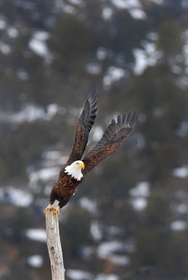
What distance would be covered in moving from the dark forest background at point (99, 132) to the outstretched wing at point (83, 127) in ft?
26.3

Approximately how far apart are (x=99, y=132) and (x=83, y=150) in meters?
21.3

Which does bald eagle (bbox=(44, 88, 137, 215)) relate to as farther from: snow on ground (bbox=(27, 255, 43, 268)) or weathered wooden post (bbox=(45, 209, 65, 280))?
snow on ground (bbox=(27, 255, 43, 268))

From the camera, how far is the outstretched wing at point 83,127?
689 centimetres

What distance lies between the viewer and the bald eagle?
6445 millimetres

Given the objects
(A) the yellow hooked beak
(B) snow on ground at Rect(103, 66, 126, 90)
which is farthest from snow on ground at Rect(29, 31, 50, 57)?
(A) the yellow hooked beak

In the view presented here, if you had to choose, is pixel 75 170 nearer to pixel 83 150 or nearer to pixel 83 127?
pixel 83 150

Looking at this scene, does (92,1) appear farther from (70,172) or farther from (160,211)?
(70,172)

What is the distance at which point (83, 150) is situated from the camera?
6.91 metres

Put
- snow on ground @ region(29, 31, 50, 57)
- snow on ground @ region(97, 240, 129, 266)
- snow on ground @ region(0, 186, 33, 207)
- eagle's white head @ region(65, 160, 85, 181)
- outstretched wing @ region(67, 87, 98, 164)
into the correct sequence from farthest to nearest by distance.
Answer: snow on ground @ region(29, 31, 50, 57), snow on ground @ region(0, 186, 33, 207), snow on ground @ region(97, 240, 129, 266), outstretched wing @ region(67, 87, 98, 164), eagle's white head @ region(65, 160, 85, 181)

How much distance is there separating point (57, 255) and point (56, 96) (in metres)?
28.3

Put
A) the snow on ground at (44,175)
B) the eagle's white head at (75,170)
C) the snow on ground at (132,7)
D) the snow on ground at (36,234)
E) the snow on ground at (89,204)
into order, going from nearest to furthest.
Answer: the eagle's white head at (75,170)
the snow on ground at (36,234)
the snow on ground at (89,204)
the snow on ground at (44,175)
the snow on ground at (132,7)

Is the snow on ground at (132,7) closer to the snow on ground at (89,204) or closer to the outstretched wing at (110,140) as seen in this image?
the snow on ground at (89,204)

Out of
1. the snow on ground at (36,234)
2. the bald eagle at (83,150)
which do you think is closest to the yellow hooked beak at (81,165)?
the bald eagle at (83,150)

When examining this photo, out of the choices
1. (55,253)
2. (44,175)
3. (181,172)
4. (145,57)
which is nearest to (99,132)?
(44,175)
